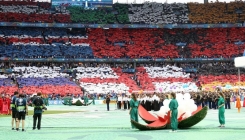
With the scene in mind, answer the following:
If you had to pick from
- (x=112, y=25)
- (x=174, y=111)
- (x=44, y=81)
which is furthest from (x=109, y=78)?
(x=174, y=111)

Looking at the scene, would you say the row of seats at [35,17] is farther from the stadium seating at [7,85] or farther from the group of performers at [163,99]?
the group of performers at [163,99]

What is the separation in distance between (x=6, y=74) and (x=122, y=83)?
61.6 feet

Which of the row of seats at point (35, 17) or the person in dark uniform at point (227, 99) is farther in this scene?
the row of seats at point (35, 17)

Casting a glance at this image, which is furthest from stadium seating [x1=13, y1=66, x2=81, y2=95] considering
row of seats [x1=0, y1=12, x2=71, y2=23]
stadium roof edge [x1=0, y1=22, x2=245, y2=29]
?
row of seats [x1=0, y1=12, x2=71, y2=23]

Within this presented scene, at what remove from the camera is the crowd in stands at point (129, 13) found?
84.1 meters

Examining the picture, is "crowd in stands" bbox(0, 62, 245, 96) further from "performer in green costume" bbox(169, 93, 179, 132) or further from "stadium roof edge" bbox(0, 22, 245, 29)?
"performer in green costume" bbox(169, 93, 179, 132)

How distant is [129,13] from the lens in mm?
89375

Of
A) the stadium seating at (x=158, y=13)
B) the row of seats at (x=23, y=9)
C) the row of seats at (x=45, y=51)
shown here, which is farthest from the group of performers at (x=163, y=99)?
the row of seats at (x=23, y=9)

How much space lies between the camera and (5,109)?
1474 inches

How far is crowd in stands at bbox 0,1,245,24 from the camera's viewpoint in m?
84.1

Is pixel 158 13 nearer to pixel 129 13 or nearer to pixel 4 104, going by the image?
pixel 129 13

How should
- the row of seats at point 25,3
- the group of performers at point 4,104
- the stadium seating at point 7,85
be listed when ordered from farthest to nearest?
1. the row of seats at point 25,3
2. the stadium seating at point 7,85
3. the group of performers at point 4,104

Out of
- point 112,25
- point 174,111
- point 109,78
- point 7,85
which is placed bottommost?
point 174,111

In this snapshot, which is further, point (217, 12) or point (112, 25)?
point (217, 12)
